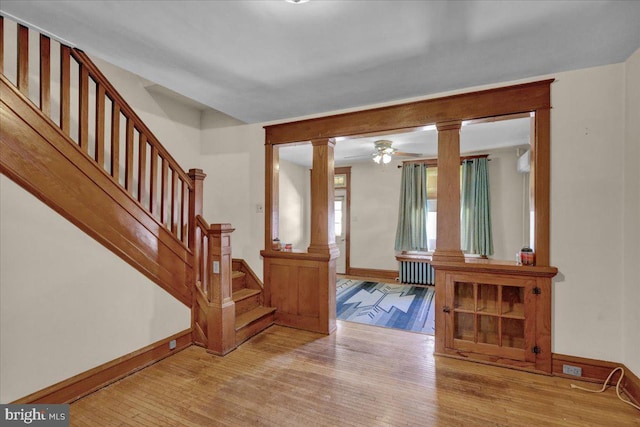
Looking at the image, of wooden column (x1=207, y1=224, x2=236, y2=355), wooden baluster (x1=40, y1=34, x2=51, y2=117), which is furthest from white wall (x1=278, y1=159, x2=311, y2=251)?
wooden baluster (x1=40, y1=34, x2=51, y2=117)

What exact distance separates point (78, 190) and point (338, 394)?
2564 millimetres

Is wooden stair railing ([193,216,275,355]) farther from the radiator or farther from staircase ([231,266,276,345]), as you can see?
the radiator

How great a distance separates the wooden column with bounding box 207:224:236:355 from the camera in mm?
2896

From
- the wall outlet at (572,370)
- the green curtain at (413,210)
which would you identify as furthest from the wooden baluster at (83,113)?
the green curtain at (413,210)

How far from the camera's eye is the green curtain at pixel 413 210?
240 inches

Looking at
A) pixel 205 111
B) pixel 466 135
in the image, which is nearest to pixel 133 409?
pixel 205 111

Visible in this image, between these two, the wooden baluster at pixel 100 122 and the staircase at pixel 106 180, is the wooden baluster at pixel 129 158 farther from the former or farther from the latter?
the wooden baluster at pixel 100 122

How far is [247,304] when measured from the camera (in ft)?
11.9

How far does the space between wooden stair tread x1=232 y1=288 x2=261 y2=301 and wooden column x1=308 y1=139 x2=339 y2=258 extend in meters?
0.95

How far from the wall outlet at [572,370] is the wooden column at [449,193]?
3.93 ft

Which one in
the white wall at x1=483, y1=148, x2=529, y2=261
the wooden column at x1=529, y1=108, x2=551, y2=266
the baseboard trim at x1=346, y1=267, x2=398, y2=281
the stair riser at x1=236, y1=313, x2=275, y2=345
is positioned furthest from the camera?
the baseboard trim at x1=346, y1=267, x2=398, y2=281

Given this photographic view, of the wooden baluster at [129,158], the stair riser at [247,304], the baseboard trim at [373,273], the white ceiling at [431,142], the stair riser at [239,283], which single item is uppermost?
the white ceiling at [431,142]

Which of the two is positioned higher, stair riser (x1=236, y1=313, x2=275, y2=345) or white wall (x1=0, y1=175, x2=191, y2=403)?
white wall (x1=0, y1=175, x2=191, y2=403)

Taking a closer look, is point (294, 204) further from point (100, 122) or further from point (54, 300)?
point (54, 300)
